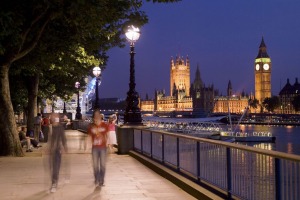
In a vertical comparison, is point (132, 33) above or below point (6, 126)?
above

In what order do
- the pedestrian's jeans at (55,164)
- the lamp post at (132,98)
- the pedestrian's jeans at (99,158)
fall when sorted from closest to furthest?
1. the pedestrian's jeans at (55,164)
2. the pedestrian's jeans at (99,158)
3. the lamp post at (132,98)

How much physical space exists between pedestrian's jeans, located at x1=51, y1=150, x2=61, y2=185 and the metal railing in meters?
2.92

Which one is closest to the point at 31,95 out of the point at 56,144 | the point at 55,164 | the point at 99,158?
the point at 56,144

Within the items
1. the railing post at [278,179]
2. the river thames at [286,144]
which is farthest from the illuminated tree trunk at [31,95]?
the river thames at [286,144]

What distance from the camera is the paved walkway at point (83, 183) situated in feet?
37.2

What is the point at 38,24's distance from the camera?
19.3 m

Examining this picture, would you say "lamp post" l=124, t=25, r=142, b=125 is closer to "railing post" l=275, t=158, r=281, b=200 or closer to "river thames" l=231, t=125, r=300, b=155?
"railing post" l=275, t=158, r=281, b=200

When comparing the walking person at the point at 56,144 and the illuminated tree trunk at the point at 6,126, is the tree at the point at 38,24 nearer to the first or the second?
the illuminated tree trunk at the point at 6,126

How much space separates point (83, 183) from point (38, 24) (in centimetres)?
790

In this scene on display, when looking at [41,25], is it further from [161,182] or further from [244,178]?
[244,178]

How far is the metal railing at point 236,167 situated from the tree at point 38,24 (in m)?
5.18

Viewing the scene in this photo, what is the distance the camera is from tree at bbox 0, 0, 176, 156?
17.1 meters

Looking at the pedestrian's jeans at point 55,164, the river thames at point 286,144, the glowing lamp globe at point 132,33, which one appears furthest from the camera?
the river thames at point 286,144

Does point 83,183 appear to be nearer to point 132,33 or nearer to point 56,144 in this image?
point 56,144
